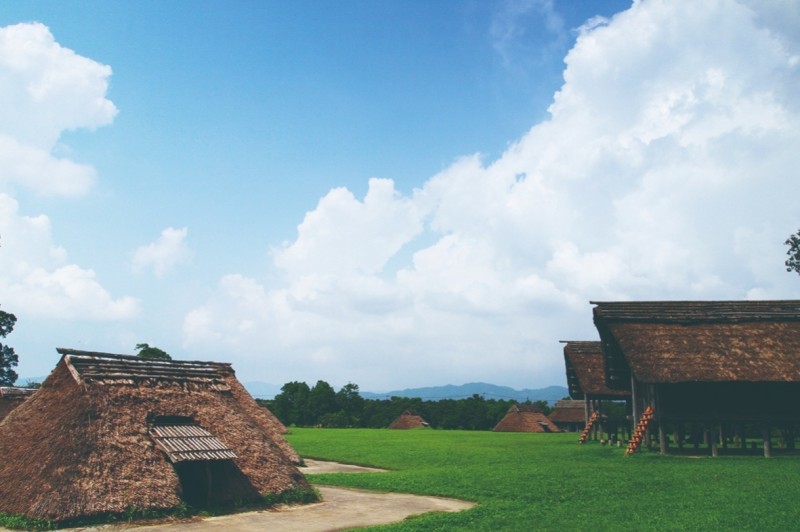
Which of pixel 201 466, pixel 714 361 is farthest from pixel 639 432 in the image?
pixel 201 466

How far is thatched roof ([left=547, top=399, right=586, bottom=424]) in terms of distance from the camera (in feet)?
205

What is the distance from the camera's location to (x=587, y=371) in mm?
40906

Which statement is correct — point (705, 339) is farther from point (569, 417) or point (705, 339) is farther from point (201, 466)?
point (569, 417)

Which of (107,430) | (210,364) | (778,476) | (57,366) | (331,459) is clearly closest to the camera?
(107,430)

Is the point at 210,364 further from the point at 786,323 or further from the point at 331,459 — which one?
the point at 786,323

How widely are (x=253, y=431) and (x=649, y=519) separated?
10726 millimetres

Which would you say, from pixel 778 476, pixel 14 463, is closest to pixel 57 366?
pixel 14 463

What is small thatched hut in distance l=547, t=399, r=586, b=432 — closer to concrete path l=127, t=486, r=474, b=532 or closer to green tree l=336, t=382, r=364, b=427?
green tree l=336, t=382, r=364, b=427

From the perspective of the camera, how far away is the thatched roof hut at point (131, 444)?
13734mm

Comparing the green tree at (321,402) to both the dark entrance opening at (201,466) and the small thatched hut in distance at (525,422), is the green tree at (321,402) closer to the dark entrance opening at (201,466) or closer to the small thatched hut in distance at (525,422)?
the small thatched hut in distance at (525,422)

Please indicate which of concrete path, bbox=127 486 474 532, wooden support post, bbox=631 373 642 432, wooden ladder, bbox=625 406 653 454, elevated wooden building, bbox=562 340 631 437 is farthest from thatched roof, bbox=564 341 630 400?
concrete path, bbox=127 486 474 532

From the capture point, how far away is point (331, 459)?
99.7 ft

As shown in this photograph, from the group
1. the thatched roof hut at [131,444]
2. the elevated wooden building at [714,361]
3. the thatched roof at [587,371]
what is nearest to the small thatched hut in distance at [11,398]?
the thatched roof hut at [131,444]

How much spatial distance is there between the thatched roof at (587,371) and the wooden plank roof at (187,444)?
28.9m
